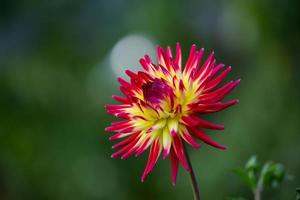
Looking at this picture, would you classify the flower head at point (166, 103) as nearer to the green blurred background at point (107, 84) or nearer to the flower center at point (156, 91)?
the flower center at point (156, 91)

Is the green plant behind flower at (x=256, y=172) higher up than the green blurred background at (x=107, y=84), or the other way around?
the green blurred background at (x=107, y=84)

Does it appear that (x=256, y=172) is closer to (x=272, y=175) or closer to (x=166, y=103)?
(x=272, y=175)

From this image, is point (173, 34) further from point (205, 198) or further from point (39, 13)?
point (205, 198)

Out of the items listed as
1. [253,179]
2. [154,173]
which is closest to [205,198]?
[154,173]

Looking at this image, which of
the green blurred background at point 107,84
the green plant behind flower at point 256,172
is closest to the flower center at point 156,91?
the green plant behind flower at point 256,172

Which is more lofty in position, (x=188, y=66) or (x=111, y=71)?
(x=111, y=71)

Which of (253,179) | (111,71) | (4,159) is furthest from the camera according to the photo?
(111,71)

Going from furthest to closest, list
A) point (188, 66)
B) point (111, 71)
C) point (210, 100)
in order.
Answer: point (111, 71) < point (188, 66) < point (210, 100)
